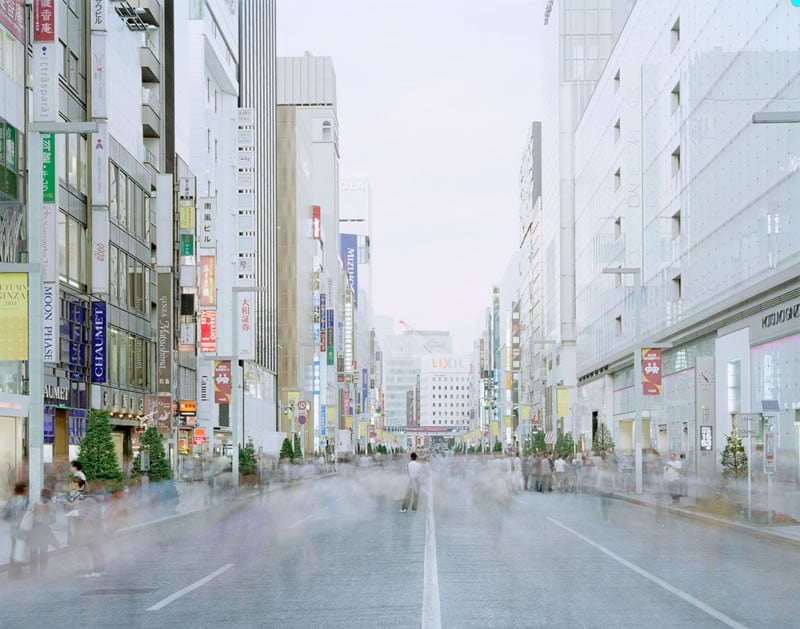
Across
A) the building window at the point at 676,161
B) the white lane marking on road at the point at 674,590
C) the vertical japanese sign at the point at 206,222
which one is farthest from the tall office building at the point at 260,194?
the white lane marking on road at the point at 674,590

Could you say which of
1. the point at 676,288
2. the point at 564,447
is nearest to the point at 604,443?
the point at 676,288

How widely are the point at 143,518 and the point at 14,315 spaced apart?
11.0m

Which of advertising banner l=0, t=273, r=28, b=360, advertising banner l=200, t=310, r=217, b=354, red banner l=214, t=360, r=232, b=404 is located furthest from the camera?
advertising banner l=200, t=310, r=217, b=354

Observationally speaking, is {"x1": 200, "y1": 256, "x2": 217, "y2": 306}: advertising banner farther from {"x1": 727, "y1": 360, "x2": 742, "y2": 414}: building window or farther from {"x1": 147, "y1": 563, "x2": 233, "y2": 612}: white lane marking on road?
Result: {"x1": 147, "y1": 563, "x2": 233, "y2": 612}: white lane marking on road

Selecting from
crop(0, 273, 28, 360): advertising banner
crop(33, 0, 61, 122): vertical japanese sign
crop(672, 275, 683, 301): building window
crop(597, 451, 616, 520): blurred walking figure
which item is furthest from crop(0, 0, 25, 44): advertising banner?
crop(672, 275, 683, 301): building window

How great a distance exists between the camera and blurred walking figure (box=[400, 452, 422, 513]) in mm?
33816

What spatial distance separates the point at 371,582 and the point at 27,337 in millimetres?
9253

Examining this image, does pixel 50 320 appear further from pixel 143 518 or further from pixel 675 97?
pixel 675 97

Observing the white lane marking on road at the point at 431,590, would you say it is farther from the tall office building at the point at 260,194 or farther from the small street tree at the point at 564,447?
the tall office building at the point at 260,194

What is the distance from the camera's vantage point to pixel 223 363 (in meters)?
48.4

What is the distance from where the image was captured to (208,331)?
69625 mm

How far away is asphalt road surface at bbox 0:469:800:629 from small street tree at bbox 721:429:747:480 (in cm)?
425

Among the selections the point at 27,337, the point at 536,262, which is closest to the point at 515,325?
the point at 536,262

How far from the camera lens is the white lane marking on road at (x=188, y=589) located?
14102 millimetres
